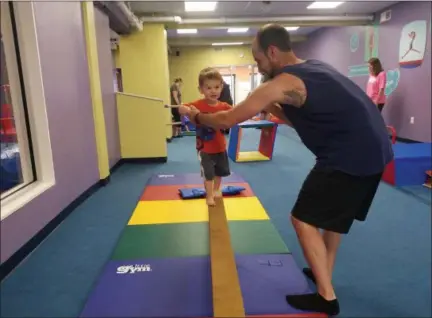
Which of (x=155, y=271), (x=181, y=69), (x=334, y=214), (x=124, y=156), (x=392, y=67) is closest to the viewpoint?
(x=334, y=214)

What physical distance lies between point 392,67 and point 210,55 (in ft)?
27.5

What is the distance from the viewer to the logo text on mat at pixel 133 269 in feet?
7.27

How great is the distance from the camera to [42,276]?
2.33m

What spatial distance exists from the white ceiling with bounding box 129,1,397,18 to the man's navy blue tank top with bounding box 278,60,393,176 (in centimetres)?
660

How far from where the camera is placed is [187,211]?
3.39 m

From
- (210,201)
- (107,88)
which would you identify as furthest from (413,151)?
(107,88)

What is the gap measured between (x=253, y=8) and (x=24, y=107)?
21.0 ft

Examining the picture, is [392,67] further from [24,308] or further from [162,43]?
[24,308]

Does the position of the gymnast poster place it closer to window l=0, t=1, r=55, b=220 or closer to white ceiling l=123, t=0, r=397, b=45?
white ceiling l=123, t=0, r=397, b=45

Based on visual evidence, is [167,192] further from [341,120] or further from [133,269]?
[341,120]

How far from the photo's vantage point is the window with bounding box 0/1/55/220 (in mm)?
2840

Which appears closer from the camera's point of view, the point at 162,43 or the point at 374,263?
the point at 374,263

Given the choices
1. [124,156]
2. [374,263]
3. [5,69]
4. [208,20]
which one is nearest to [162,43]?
[208,20]

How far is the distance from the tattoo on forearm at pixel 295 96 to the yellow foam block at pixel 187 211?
1.83 m
